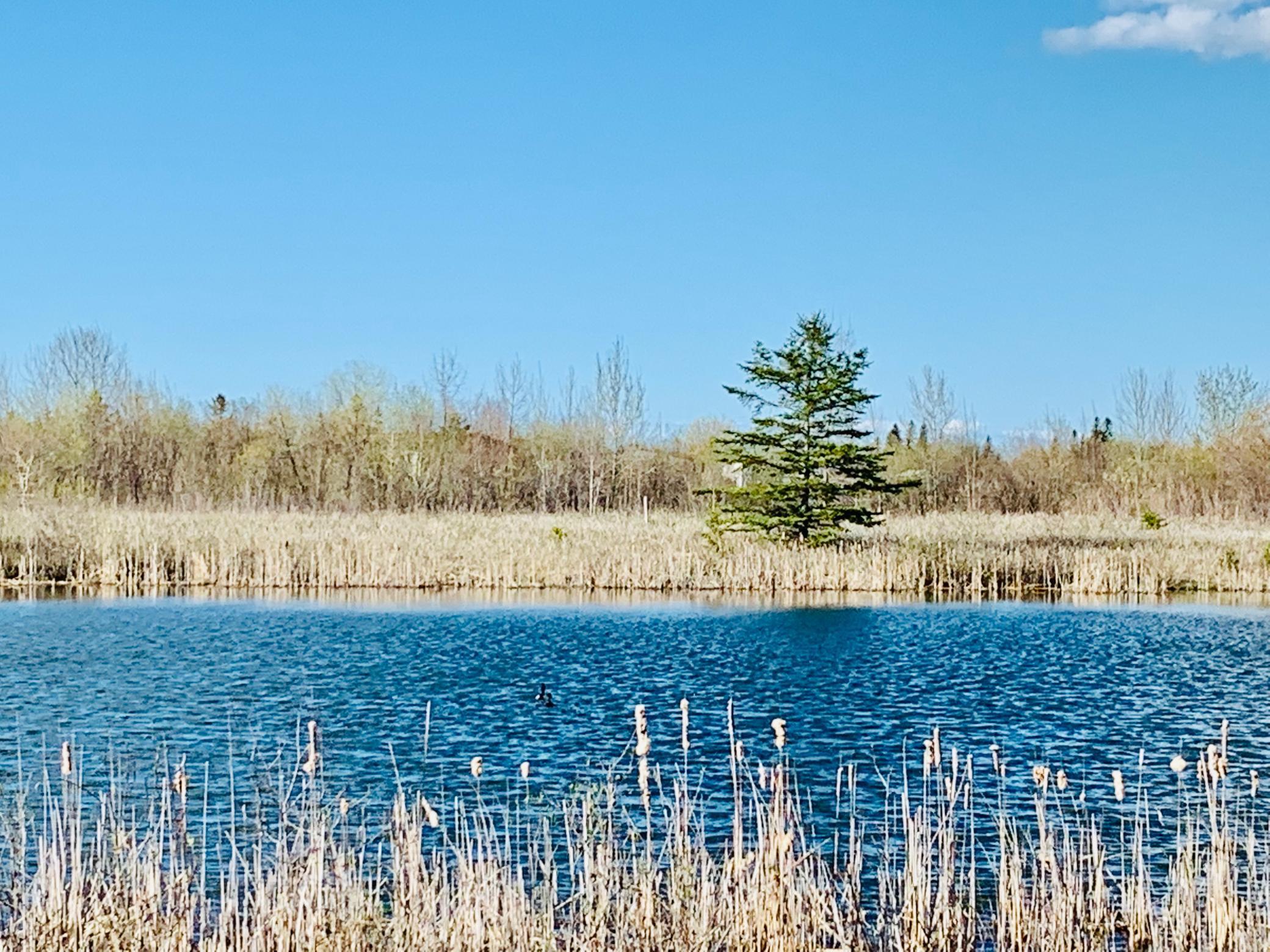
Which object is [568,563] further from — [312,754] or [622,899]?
A: [312,754]

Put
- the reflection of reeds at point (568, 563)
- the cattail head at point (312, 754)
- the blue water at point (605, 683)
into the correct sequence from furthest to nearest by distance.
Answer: the reflection of reeds at point (568, 563) → the blue water at point (605, 683) → the cattail head at point (312, 754)

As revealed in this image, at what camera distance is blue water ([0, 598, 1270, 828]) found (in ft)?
38.7

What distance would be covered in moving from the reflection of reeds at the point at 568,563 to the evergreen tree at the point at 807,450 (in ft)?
2.03

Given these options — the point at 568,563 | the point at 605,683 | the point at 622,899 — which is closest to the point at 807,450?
the point at 568,563

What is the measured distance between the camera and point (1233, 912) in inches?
255

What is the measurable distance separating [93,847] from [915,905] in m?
3.82

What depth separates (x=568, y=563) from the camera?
27.2 meters

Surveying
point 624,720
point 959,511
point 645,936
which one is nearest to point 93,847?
point 645,936

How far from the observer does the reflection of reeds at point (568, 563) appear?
26.9 metres

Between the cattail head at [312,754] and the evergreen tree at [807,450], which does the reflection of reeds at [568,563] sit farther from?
the cattail head at [312,754]

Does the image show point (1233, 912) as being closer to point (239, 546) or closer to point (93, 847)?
Result: point (93, 847)

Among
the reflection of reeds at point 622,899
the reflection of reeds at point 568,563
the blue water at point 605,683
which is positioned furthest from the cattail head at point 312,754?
the reflection of reeds at point 568,563

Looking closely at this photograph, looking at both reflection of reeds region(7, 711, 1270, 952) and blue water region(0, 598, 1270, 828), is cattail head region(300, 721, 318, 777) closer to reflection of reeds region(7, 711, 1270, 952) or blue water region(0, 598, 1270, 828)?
reflection of reeds region(7, 711, 1270, 952)

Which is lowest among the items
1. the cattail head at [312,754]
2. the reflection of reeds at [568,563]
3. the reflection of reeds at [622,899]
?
the reflection of reeds at [622,899]
